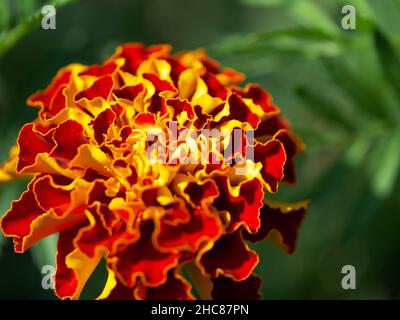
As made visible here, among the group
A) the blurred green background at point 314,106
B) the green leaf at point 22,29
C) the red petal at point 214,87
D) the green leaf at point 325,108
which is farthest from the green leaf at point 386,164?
the green leaf at point 22,29

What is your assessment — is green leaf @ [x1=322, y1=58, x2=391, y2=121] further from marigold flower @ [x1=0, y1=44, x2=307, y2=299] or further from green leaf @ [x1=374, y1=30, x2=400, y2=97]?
marigold flower @ [x1=0, y1=44, x2=307, y2=299]

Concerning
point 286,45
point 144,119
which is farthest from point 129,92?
point 286,45

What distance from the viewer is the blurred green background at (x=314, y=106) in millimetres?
1889

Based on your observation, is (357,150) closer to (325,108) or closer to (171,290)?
(325,108)

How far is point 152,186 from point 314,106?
0.72 m

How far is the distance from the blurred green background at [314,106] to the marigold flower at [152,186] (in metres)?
0.24

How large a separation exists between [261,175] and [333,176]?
0.57 meters

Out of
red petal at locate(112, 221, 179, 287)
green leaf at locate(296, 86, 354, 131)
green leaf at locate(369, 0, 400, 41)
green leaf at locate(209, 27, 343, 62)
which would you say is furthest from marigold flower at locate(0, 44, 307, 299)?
green leaf at locate(369, 0, 400, 41)

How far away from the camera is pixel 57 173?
1.49 m

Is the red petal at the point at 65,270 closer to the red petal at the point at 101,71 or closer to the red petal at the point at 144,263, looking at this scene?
the red petal at the point at 144,263

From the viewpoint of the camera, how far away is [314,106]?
1995 millimetres

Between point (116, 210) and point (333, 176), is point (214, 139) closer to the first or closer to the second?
point (116, 210)

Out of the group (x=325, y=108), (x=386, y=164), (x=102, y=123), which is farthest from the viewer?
(x=325, y=108)
